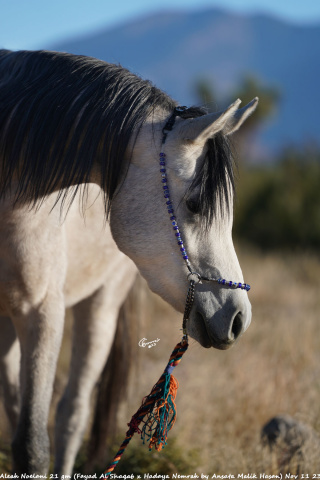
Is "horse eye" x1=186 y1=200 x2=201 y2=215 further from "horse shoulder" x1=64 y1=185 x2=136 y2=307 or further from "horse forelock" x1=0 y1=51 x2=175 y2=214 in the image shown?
"horse shoulder" x1=64 y1=185 x2=136 y2=307

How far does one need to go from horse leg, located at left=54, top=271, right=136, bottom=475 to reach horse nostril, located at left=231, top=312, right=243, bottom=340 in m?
1.64

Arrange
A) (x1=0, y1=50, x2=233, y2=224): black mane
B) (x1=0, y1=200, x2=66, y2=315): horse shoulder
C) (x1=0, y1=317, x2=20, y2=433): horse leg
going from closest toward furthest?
(x1=0, y1=50, x2=233, y2=224): black mane
(x1=0, y1=200, x2=66, y2=315): horse shoulder
(x1=0, y1=317, x2=20, y2=433): horse leg

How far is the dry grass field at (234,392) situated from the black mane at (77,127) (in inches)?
71.5

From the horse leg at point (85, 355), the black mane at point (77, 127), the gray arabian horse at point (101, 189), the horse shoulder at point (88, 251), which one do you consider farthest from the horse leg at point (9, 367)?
the black mane at point (77, 127)

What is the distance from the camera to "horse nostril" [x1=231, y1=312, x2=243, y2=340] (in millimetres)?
2090

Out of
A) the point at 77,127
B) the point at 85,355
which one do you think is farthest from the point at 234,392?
the point at 77,127

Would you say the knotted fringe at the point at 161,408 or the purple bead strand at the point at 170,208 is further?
the knotted fringe at the point at 161,408

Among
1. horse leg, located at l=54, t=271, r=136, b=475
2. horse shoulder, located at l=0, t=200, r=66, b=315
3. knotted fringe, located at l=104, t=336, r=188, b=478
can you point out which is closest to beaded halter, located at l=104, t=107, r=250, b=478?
knotted fringe, located at l=104, t=336, r=188, b=478

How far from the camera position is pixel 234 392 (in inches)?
180

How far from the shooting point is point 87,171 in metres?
2.22

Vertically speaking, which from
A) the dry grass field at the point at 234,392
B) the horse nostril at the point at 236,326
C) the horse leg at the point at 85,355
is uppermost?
the horse nostril at the point at 236,326

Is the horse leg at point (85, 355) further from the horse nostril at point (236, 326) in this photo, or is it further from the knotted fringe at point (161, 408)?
the horse nostril at point (236, 326)

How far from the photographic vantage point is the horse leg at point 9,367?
346 cm

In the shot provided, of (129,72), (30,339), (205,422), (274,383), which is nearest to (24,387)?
(30,339)
